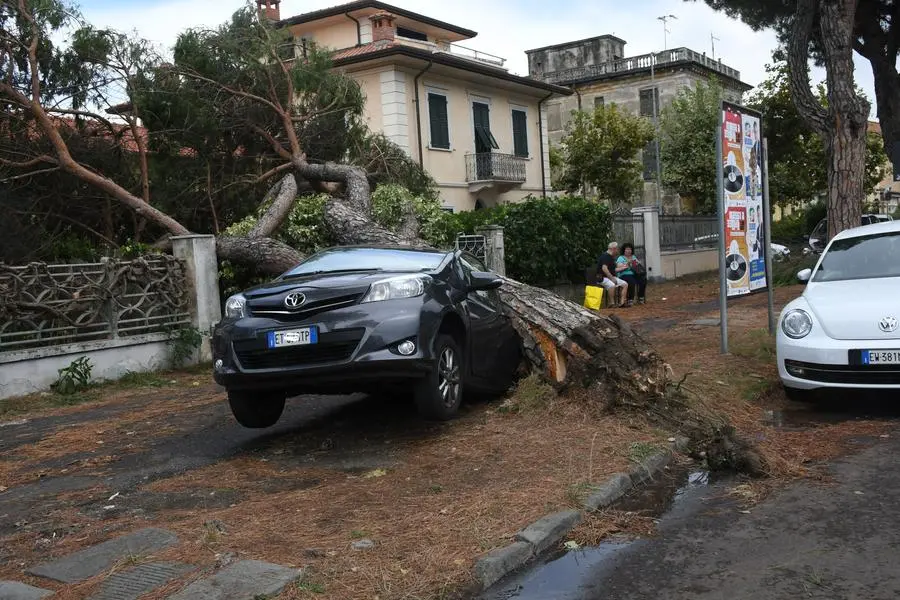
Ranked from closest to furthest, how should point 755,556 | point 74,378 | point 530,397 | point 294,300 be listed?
point 755,556, point 294,300, point 530,397, point 74,378

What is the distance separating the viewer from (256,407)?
7078 millimetres

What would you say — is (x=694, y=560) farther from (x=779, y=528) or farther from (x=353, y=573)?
(x=353, y=573)

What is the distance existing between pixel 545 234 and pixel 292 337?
13710mm

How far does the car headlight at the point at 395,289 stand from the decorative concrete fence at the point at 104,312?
5.62 meters

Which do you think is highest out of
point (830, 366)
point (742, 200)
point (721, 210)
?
point (742, 200)

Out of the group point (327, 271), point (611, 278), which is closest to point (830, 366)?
point (327, 271)

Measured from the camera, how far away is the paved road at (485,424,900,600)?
383cm

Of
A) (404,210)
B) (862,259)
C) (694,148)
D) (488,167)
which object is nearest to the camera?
(862,259)

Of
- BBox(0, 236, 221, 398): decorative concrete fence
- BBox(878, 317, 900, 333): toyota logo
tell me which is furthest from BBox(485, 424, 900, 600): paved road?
BBox(0, 236, 221, 398): decorative concrete fence

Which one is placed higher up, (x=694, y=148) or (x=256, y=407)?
(x=694, y=148)

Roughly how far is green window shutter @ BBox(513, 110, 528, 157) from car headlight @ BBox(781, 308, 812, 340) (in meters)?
26.9

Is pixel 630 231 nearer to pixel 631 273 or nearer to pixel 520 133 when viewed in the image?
pixel 631 273

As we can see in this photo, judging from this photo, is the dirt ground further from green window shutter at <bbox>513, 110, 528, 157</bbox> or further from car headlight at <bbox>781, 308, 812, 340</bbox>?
green window shutter at <bbox>513, 110, 528, 157</bbox>

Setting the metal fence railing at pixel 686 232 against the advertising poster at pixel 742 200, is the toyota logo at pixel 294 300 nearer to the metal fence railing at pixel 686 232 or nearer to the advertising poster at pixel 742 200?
the advertising poster at pixel 742 200
